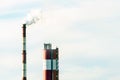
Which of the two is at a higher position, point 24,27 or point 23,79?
point 24,27

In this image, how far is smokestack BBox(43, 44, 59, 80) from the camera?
98.8 metres

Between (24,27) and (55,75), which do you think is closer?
(55,75)

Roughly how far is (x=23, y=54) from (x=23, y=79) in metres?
3.22

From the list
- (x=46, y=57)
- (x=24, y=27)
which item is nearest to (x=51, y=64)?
(x=46, y=57)

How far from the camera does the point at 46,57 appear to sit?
99.3 metres

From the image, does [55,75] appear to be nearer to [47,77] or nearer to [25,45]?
[47,77]

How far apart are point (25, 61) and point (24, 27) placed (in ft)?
16.4

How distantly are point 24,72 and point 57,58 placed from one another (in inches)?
255

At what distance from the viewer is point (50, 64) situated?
99125mm

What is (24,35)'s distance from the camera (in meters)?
104

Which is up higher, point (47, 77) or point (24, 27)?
point (24, 27)

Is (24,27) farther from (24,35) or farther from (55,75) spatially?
(55,75)

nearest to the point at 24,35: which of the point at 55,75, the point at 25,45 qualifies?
the point at 25,45

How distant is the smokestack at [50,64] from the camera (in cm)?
9881
